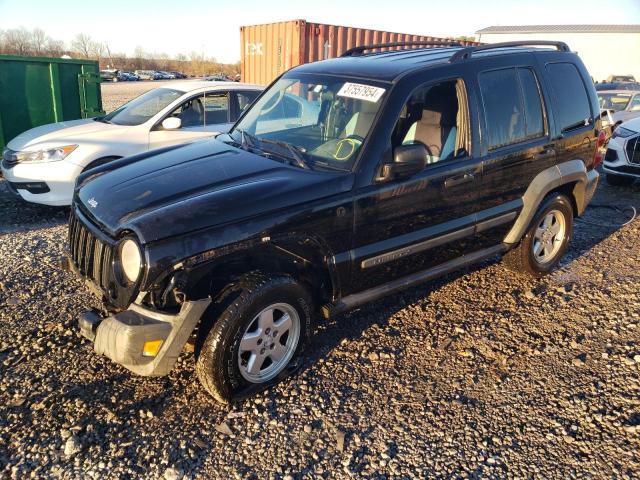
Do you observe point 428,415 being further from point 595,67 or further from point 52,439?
point 595,67

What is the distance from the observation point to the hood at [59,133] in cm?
620

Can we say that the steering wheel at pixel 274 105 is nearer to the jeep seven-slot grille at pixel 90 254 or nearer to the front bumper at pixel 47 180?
the jeep seven-slot grille at pixel 90 254

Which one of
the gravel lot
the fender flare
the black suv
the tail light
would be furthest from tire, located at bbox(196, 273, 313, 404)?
the tail light

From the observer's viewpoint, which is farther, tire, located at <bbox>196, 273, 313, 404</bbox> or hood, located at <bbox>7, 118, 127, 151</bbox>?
hood, located at <bbox>7, 118, 127, 151</bbox>

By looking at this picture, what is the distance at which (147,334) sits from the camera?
2.64m

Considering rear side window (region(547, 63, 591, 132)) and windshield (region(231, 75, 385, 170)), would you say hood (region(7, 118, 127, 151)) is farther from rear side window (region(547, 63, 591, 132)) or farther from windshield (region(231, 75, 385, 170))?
rear side window (region(547, 63, 591, 132))

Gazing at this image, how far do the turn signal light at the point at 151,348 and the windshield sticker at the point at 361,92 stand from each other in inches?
81.2

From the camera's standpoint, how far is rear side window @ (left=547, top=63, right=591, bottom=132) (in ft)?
14.8

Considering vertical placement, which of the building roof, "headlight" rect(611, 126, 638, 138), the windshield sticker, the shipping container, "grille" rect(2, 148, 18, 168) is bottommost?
"grille" rect(2, 148, 18, 168)

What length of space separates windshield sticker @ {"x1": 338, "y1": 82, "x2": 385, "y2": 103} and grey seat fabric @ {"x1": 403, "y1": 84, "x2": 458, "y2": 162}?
0.45 m

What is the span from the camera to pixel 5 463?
2.57 metres

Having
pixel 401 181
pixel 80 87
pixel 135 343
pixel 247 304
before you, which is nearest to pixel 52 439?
pixel 135 343

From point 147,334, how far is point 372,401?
1.40 meters

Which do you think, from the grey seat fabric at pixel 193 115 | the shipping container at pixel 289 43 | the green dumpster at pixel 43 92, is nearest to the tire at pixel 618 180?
the shipping container at pixel 289 43
